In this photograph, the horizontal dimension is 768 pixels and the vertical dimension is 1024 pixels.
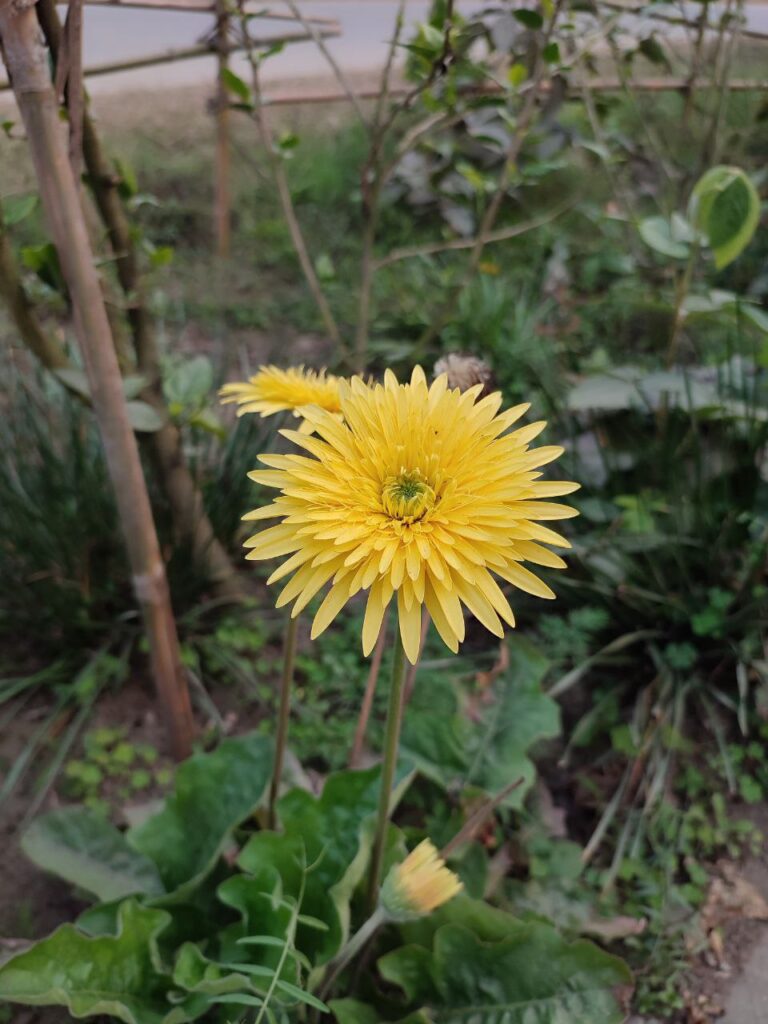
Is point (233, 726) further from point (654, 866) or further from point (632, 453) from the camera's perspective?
point (632, 453)

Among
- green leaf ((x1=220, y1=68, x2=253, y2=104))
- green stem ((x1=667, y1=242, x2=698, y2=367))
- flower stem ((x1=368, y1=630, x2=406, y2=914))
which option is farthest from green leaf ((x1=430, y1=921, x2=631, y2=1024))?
green leaf ((x1=220, y1=68, x2=253, y2=104))

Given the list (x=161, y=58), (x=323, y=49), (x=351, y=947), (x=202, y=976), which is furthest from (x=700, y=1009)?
(x=161, y=58)

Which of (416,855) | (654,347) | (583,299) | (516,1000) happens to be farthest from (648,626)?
(583,299)

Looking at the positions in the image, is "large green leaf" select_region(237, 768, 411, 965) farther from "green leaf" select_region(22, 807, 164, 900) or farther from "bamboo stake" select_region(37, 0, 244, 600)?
"bamboo stake" select_region(37, 0, 244, 600)

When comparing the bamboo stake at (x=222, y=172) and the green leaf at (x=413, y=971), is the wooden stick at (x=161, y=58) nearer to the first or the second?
the bamboo stake at (x=222, y=172)

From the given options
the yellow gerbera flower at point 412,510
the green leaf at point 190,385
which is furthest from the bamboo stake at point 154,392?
the yellow gerbera flower at point 412,510

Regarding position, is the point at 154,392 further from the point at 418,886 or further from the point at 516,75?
the point at 418,886
